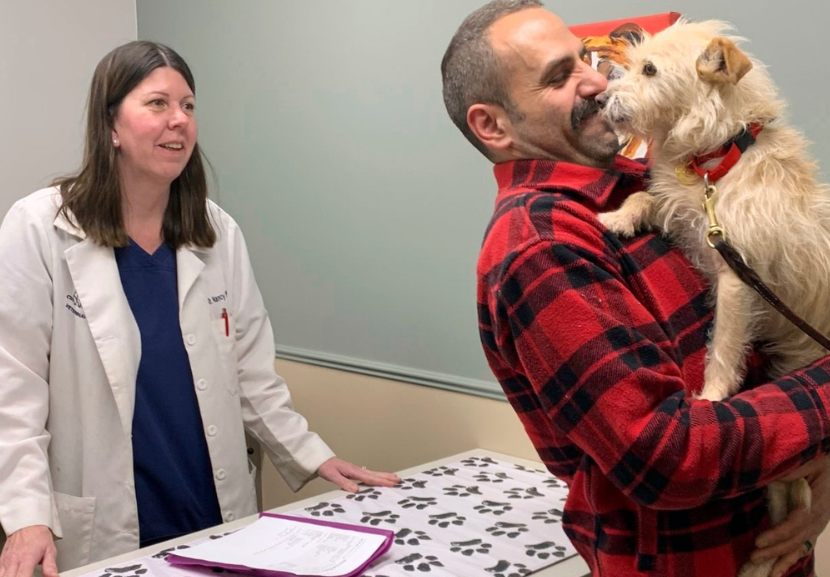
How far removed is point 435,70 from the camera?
2.38 metres

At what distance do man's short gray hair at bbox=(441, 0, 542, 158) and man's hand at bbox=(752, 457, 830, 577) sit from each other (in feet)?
2.16

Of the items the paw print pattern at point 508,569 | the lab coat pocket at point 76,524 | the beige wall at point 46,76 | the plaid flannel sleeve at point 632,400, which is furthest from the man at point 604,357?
the beige wall at point 46,76

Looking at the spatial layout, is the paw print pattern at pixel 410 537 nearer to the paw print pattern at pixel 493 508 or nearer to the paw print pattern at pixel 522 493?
the paw print pattern at pixel 493 508

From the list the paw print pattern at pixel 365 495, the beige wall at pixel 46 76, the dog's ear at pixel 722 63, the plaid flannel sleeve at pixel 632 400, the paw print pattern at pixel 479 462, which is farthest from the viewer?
the beige wall at pixel 46 76

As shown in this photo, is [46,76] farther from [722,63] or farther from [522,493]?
[722,63]

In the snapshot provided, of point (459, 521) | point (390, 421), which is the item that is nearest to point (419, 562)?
point (459, 521)

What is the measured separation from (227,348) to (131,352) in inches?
10.3

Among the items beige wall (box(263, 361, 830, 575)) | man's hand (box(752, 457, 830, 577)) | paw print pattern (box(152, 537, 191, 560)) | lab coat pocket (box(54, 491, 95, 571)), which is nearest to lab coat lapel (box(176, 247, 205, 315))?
lab coat pocket (box(54, 491, 95, 571))

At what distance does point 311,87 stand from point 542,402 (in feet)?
6.73

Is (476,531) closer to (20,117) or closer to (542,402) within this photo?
(542,402)

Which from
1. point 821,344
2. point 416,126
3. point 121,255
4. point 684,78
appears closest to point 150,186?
point 121,255

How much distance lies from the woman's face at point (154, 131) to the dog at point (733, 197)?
1.15 m

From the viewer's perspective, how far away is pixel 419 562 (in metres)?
1.54

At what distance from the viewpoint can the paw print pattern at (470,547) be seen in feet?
5.24
